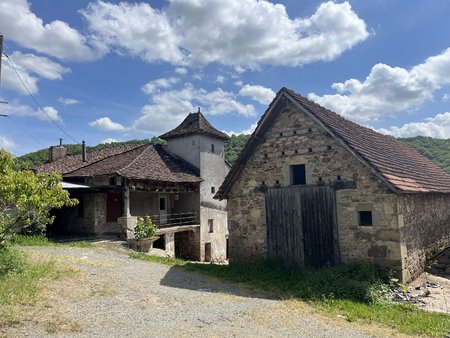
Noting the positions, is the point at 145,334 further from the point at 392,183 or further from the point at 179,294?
the point at 392,183

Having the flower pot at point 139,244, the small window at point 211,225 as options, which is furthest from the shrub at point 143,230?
the small window at point 211,225

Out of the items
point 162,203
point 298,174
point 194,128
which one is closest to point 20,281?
point 298,174

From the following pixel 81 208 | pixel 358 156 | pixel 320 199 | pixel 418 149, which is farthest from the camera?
pixel 418 149

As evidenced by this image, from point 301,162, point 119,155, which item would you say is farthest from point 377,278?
point 119,155

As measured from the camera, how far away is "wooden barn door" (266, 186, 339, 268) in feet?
39.0

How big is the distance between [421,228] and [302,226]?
4.63m

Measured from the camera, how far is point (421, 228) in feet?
42.8

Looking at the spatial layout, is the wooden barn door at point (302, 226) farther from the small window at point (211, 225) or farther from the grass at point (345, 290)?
the small window at point (211, 225)

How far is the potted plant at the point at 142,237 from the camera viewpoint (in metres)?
17.9

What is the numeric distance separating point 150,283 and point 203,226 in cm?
1428

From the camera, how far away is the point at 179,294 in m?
9.50

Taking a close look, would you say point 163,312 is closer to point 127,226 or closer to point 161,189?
point 127,226

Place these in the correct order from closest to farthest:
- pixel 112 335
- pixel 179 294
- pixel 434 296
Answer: pixel 112 335
pixel 179 294
pixel 434 296

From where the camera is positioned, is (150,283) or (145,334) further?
(150,283)
